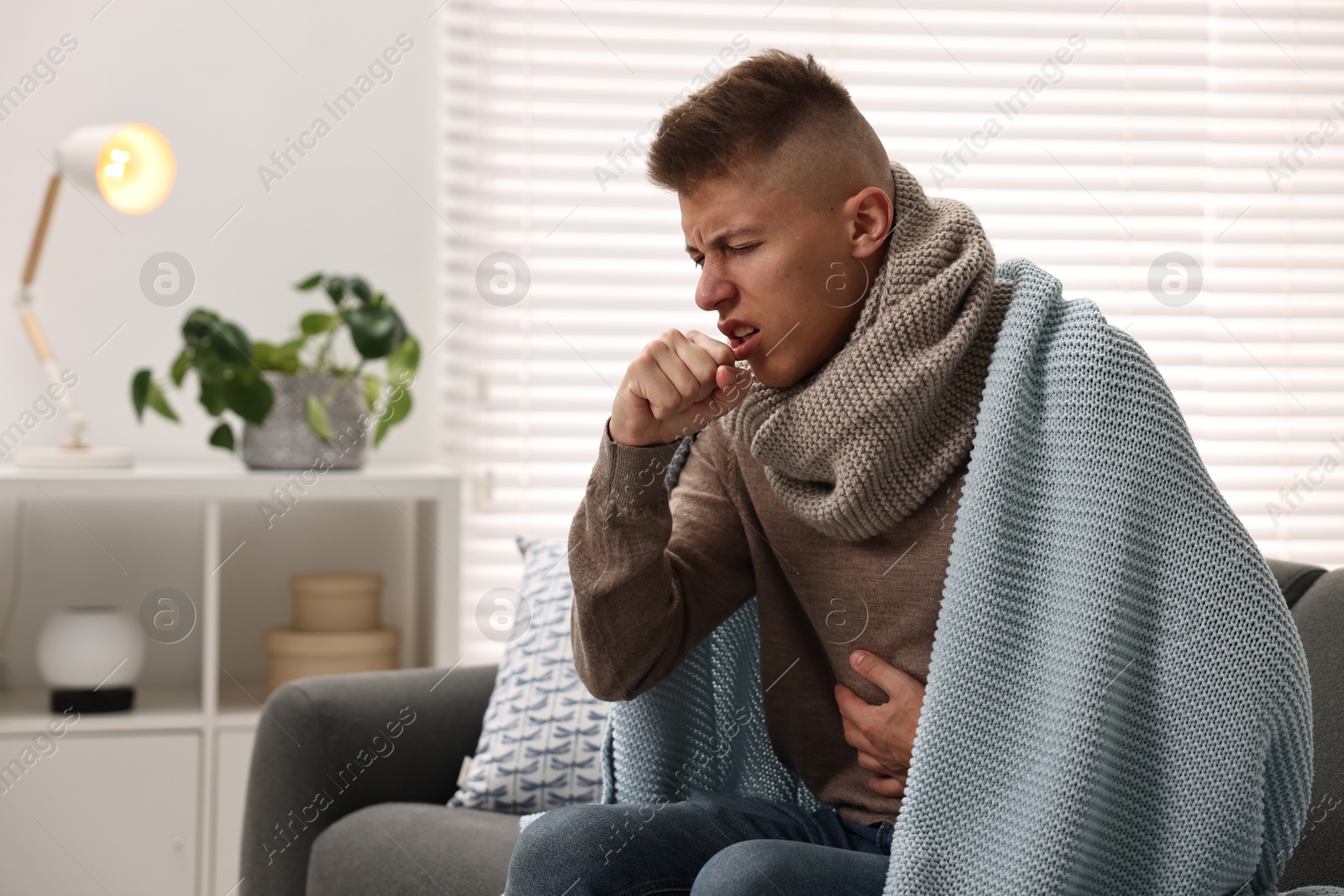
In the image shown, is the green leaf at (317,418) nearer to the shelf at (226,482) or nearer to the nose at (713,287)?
the shelf at (226,482)

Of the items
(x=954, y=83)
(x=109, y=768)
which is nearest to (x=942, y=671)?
(x=109, y=768)

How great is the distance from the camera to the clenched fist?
1.10 meters

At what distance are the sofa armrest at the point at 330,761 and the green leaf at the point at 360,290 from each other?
2.57ft

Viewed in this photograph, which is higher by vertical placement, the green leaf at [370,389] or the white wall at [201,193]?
the white wall at [201,193]

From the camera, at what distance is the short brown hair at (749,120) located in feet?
3.72

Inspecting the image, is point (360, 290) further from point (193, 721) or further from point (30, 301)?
point (193, 721)

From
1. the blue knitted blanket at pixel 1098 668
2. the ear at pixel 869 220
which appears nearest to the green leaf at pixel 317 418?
the ear at pixel 869 220

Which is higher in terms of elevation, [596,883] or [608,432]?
[608,432]

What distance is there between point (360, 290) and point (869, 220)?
4.31 ft

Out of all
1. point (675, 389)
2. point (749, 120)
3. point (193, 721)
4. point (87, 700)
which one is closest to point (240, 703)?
point (193, 721)

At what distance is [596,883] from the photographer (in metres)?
1.04

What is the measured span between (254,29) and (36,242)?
2.05ft

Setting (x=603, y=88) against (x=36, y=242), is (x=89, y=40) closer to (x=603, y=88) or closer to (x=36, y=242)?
(x=36, y=242)

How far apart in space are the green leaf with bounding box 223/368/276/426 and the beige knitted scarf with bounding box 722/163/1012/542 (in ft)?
4.17
